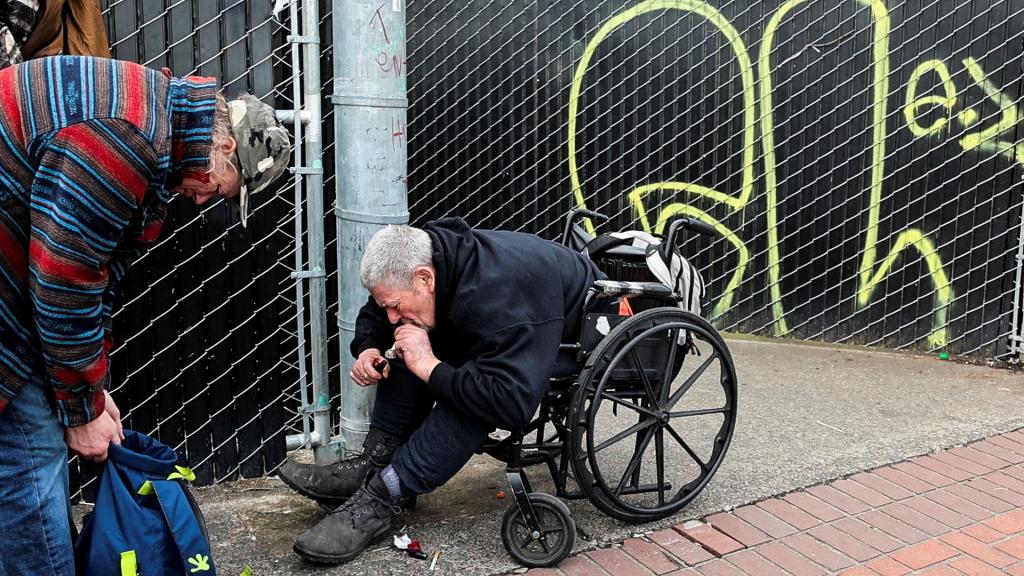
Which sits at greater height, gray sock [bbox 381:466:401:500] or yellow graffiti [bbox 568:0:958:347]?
yellow graffiti [bbox 568:0:958:347]

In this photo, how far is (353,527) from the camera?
282 cm

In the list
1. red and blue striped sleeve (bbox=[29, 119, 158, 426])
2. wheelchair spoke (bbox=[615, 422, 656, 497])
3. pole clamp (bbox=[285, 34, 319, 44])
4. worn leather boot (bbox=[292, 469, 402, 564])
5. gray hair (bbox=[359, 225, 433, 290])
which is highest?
pole clamp (bbox=[285, 34, 319, 44])

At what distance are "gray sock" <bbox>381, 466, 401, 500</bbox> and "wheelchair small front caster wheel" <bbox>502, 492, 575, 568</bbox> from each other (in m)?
0.36

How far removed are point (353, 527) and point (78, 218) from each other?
1362 mm

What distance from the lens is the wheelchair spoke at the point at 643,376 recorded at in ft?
9.85

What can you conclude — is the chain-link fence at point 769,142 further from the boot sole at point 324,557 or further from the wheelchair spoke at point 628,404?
the boot sole at point 324,557

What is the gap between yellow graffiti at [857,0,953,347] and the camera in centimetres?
520

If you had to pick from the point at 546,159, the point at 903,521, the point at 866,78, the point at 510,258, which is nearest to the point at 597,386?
the point at 510,258

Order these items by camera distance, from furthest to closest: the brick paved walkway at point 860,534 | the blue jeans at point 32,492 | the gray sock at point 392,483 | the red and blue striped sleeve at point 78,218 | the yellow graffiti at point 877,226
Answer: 1. the yellow graffiti at point 877,226
2. the brick paved walkway at point 860,534
3. the gray sock at point 392,483
4. the blue jeans at point 32,492
5. the red and blue striped sleeve at point 78,218

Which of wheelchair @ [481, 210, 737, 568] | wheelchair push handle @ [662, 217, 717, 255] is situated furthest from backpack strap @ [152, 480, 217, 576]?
wheelchair push handle @ [662, 217, 717, 255]

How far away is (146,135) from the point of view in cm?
193

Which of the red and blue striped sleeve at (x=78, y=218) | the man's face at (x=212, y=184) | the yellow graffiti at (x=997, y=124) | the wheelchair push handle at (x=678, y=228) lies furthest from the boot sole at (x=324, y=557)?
the yellow graffiti at (x=997, y=124)

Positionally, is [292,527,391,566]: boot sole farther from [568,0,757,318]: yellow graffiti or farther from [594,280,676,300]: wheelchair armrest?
[568,0,757,318]: yellow graffiti

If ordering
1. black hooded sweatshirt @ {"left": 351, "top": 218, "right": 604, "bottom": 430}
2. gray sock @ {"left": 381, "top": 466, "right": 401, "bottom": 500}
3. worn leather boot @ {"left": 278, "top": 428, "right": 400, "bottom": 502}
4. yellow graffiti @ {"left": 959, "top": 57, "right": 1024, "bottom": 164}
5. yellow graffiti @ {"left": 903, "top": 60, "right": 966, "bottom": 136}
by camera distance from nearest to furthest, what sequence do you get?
1. black hooded sweatshirt @ {"left": 351, "top": 218, "right": 604, "bottom": 430}
2. gray sock @ {"left": 381, "top": 466, "right": 401, "bottom": 500}
3. worn leather boot @ {"left": 278, "top": 428, "right": 400, "bottom": 502}
4. yellow graffiti @ {"left": 959, "top": 57, "right": 1024, "bottom": 164}
5. yellow graffiti @ {"left": 903, "top": 60, "right": 966, "bottom": 136}
